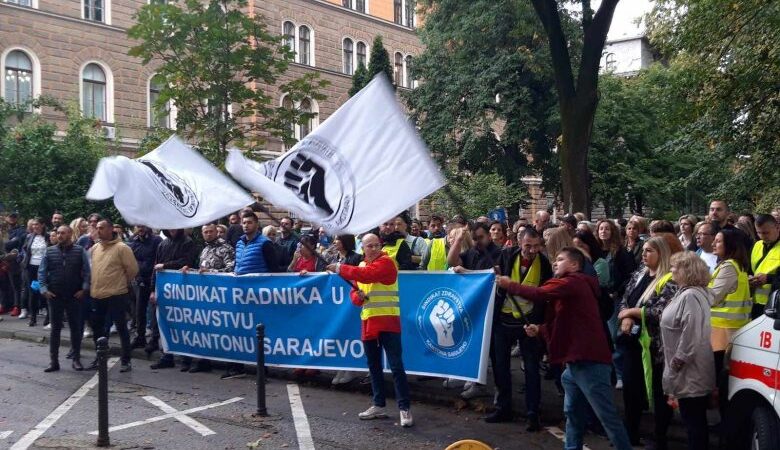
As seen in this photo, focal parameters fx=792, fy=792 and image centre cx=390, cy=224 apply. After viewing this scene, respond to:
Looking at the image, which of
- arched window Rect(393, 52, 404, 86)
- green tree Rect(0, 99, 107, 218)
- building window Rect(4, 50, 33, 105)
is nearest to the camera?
green tree Rect(0, 99, 107, 218)

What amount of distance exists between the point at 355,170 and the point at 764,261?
14.5 feet

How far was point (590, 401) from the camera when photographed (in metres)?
5.96

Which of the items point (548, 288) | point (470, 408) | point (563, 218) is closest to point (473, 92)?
point (563, 218)

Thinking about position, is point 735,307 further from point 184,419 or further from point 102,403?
point 102,403

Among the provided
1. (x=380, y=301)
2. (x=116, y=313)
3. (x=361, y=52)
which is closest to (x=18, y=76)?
(x=361, y=52)

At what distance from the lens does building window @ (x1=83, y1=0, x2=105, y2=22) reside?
3272cm

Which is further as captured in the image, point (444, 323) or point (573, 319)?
point (444, 323)

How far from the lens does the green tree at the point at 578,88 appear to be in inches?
547

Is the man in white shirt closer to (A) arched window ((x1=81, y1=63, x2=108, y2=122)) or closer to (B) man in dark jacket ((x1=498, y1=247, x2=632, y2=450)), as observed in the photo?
A: (B) man in dark jacket ((x1=498, y1=247, x2=632, y2=450))

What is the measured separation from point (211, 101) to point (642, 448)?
32.8 feet

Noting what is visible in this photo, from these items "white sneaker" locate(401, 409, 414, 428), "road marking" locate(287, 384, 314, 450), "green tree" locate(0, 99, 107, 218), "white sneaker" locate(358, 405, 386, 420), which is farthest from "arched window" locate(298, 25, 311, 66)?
"white sneaker" locate(401, 409, 414, 428)

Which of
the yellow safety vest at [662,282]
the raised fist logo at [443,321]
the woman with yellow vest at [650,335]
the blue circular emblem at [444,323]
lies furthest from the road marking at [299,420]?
the yellow safety vest at [662,282]

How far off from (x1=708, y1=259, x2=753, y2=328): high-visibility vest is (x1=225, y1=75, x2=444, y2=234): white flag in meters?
2.73

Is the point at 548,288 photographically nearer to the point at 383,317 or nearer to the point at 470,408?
the point at 383,317
